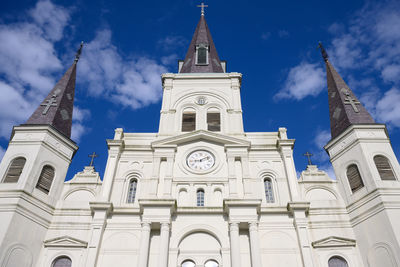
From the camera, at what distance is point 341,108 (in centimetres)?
2009

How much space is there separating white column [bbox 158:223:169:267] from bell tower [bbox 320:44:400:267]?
9189 millimetres

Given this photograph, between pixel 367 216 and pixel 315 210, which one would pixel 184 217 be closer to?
pixel 315 210

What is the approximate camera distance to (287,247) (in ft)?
51.8

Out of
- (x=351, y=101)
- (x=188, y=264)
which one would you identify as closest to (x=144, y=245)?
(x=188, y=264)

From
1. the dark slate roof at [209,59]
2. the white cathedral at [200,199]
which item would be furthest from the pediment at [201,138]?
the dark slate roof at [209,59]

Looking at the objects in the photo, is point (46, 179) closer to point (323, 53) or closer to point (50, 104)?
point (50, 104)

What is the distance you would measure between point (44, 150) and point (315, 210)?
1503 cm

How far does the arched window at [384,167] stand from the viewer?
1630 centimetres

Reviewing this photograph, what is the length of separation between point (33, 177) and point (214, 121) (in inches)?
450

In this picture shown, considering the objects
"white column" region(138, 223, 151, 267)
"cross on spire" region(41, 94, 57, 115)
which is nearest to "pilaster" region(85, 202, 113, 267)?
"white column" region(138, 223, 151, 267)

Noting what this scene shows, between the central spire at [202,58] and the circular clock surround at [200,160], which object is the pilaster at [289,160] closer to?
the circular clock surround at [200,160]

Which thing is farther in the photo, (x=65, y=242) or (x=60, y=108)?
(x=60, y=108)

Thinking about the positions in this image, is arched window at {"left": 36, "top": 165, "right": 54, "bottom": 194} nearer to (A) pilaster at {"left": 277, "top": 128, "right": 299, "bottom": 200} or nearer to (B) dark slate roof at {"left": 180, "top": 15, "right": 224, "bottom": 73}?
(A) pilaster at {"left": 277, "top": 128, "right": 299, "bottom": 200}

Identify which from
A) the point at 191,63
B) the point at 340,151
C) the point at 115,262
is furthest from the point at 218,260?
the point at 191,63
